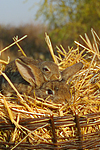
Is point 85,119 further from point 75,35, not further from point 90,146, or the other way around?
point 75,35

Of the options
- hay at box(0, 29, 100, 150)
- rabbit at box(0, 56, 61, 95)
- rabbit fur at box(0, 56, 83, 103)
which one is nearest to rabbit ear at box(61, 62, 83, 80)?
rabbit fur at box(0, 56, 83, 103)

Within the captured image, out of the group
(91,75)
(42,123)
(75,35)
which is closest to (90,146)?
(42,123)

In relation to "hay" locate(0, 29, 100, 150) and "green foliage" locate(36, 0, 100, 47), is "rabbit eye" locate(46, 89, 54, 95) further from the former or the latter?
"green foliage" locate(36, 0, 100, 47)

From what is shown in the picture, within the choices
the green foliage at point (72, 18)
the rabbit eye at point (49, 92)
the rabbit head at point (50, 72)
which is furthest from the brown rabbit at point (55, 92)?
the green foliage at point (72, 18)

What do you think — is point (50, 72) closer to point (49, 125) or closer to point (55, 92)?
point (55, 92)

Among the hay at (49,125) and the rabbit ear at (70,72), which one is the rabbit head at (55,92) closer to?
the hay at (49,125)

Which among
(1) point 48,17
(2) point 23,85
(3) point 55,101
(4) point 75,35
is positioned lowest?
(3) point 55,101

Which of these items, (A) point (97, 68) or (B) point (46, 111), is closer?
(B) point (46, 111)
